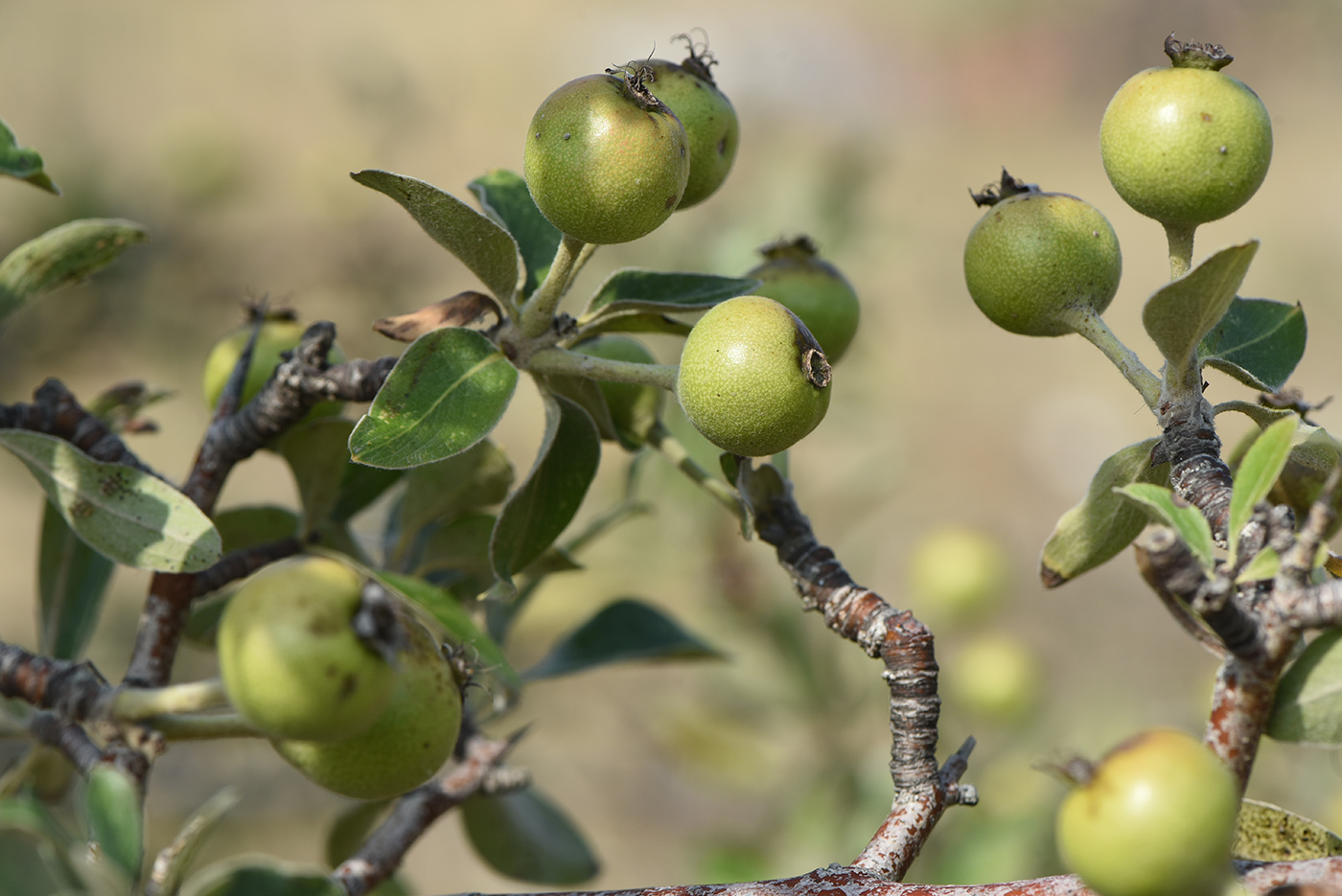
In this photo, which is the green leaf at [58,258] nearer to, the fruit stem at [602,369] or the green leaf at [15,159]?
the green leaf at [15,159]

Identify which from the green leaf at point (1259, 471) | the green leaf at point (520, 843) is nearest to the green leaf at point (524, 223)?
the green leaf at point (1259, 471)

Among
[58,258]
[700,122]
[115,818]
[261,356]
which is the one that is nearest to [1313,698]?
[700,122]

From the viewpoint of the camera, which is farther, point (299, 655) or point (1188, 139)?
point (1188, 139)

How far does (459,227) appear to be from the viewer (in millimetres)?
1126

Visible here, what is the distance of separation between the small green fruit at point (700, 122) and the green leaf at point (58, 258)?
70 cm

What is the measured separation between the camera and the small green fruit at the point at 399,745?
36.0 inches

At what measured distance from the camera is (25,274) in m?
1.36

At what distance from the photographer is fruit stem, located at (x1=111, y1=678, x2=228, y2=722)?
1008mm

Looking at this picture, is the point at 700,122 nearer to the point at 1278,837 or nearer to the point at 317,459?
the point at 317,459

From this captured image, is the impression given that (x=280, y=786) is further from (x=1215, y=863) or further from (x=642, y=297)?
(x=1215, y=863)

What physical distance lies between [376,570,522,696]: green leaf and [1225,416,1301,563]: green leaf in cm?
70

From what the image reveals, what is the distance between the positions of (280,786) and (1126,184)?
13.1ft

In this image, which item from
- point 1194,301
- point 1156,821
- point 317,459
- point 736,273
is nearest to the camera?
point 1156,821

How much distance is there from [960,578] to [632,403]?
2107 millimetres
